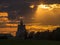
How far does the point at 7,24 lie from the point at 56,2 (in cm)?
217

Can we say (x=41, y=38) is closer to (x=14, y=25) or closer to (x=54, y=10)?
(x=14, y=25)

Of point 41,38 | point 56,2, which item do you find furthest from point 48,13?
point 41,38

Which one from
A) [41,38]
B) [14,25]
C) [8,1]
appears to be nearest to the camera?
[41,38]

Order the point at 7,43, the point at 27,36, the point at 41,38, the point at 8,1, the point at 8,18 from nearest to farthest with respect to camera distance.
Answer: the point at 7,43 → the point at 41,38 → the point at 27,36 → the point at 8,18 → the point at 8,1

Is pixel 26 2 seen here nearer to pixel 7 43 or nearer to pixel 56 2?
pixel 56 2

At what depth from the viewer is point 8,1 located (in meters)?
7.27

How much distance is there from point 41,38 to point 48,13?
425 cm

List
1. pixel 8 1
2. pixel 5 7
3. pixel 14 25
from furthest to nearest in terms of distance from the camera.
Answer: pixel 8 1
pixel 5 7
pixel 14 25

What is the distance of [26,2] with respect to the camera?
7125mm

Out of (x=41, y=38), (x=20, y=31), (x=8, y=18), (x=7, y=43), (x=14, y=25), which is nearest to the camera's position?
(x=7, y=43)

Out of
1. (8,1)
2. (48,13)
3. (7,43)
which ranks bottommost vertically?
(7,43)

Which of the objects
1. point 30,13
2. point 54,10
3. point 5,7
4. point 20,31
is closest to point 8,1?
point 5,7

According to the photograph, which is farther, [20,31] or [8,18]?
[8,18]

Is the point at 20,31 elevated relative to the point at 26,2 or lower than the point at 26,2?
lower
